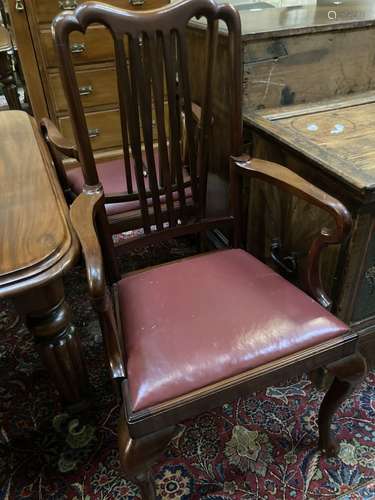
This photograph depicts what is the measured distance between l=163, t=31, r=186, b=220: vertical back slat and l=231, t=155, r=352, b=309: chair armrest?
6.3 inches

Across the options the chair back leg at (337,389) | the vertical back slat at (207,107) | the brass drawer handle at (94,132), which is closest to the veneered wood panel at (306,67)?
the vertical back slat at (207,107)

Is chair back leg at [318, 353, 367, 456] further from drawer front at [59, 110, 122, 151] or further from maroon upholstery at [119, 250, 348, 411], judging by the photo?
drawer front at [59, 110, 122, 151]

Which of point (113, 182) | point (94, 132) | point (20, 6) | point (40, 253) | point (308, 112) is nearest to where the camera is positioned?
point (40, 253)

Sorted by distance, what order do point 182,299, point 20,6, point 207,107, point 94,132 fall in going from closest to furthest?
point 182,299 → point 207,107 → point 20,6 → point 94,132

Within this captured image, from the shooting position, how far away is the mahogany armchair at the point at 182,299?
848 millimetres

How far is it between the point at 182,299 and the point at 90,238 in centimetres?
29

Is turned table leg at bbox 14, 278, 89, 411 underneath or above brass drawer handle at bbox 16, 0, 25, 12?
underneath

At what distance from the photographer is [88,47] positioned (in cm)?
211

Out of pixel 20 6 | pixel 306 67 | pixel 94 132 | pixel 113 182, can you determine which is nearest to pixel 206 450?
pixel 113 182

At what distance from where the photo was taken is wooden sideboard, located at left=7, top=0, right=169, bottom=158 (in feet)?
6.44

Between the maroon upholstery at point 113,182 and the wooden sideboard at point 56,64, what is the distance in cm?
75

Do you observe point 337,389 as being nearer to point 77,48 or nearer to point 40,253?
point 40,253

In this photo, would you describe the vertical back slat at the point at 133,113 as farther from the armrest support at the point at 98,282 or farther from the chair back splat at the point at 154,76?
the armrest support at the point at 98,282

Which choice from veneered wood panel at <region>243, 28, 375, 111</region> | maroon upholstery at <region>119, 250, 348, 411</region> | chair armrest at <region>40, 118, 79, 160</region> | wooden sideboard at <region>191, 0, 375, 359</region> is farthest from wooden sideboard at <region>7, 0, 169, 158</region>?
maroon upholstery at <region>119, 250, 348, 411</region>
